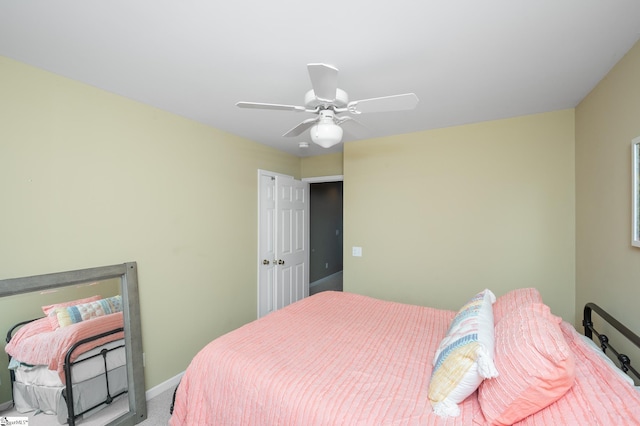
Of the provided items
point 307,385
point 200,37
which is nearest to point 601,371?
point 307,385

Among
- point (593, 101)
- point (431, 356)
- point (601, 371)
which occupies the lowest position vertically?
point (431, 356)

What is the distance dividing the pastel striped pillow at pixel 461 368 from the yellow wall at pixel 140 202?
233 centimetres

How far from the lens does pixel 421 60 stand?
5.39 feet

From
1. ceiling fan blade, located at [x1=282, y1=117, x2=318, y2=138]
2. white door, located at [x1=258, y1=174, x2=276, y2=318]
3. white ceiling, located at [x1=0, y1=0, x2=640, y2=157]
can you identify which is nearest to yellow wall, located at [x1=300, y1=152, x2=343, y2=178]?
white door, located at [x1=258, y1=174, x2=276, y2=318]

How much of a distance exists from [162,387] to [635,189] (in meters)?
3.76

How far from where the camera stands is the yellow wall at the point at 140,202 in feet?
5.54

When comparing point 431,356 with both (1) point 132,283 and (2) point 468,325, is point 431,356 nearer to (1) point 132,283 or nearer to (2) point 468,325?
(2) point 468,325

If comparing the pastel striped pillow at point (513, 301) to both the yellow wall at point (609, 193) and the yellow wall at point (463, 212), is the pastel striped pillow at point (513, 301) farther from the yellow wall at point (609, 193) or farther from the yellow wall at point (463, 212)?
the yellow wall at point (463, 212)

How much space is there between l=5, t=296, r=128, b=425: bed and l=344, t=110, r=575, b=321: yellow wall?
2436 millimetres

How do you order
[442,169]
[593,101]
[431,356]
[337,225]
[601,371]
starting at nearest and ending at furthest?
[601,371] → [431,356] → [593,101] → [442,169] → [337,225]

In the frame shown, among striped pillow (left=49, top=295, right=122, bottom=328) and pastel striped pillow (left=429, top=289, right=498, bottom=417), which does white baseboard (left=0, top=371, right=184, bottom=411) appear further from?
pastel striped pillow (left=429, top=289, right=498, bottom=417)

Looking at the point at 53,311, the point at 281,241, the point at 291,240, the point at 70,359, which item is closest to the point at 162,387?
the point at 70,359

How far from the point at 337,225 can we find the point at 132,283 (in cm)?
524

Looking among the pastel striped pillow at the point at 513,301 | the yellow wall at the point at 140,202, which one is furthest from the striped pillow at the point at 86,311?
the pastel striped pillow at the point at 513,301
